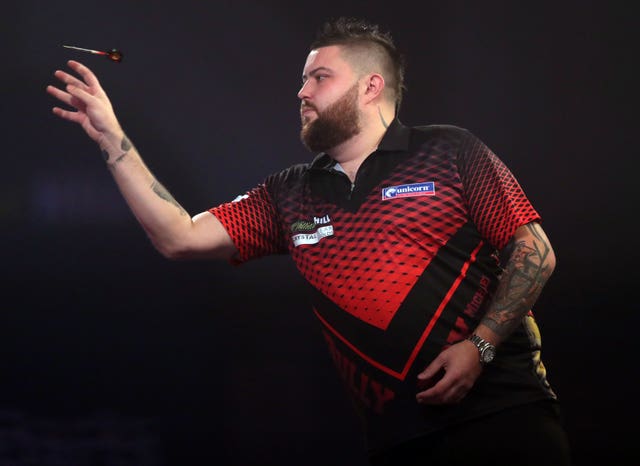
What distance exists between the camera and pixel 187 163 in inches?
87.7

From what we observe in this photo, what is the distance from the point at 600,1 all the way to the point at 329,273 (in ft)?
4.47

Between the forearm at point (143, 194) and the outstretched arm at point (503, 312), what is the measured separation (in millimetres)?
646

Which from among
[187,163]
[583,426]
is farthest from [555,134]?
[187,163]

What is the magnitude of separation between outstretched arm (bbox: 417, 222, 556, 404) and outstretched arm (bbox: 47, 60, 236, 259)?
631 millimetres

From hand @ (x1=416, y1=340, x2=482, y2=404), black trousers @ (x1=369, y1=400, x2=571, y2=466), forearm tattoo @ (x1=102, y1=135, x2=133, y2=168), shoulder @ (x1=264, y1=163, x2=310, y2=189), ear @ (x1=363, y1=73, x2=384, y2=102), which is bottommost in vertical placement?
black trousers @ (x1=369, y1=400, x2=571, y2=466)

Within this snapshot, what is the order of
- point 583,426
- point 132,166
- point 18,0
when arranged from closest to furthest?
1. point 132,166
2. point 583,426
3. point 18,0

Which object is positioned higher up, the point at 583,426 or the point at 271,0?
the point at 271,0

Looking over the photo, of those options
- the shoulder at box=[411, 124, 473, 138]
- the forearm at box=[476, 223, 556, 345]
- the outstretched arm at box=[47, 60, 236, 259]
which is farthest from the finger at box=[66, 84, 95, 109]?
the forearm at box=[476, 223, 556, 345]

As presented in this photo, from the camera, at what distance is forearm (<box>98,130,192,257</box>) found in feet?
4.66

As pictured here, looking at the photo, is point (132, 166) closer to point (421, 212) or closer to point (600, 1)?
point (421, 212)

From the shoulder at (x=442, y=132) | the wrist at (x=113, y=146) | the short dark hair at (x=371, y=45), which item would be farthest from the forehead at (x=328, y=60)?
the wrist at (x=113, y=146)

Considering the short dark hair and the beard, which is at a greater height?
the short dark hair

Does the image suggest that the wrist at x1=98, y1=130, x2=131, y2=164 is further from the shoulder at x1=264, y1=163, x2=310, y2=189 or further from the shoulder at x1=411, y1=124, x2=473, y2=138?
the shoulder at x1=411, y1=124, x2=473, y2=138

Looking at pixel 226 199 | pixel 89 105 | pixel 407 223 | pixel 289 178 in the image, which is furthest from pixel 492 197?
pixel 226 199
